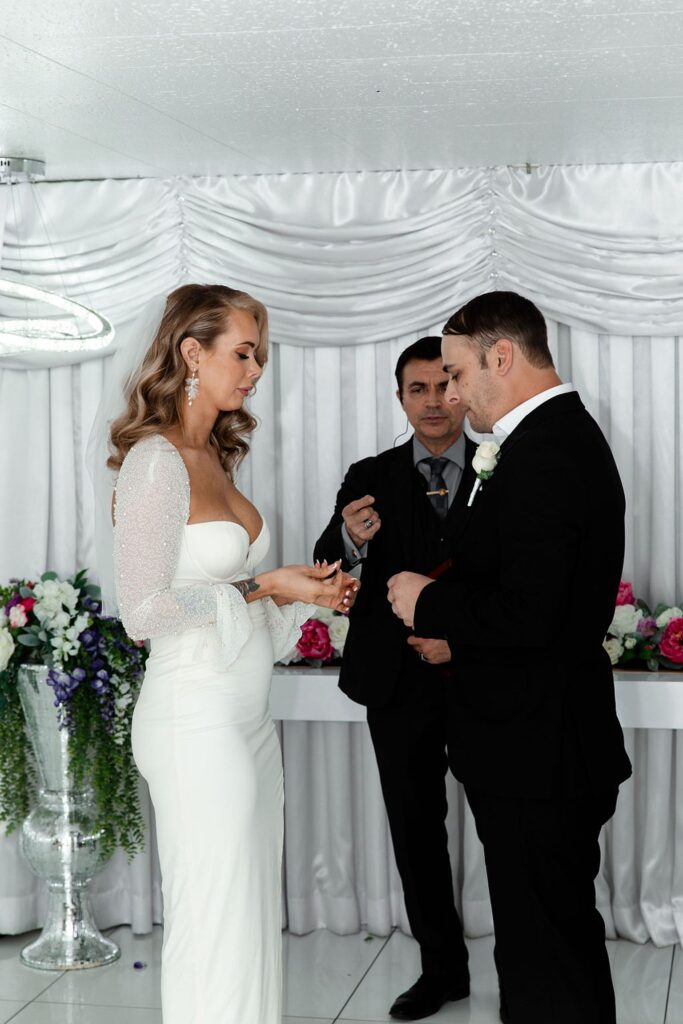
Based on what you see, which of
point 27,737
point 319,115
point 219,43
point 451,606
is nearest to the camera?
point 451,606

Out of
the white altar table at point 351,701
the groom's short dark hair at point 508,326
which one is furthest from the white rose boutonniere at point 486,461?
the white altar table at point 351,701

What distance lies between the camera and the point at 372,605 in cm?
377

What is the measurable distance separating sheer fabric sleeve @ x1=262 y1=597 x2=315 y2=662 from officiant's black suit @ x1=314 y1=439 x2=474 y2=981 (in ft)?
1.76

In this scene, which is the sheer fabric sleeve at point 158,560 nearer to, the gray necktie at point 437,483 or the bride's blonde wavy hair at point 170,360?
the bride's blonde wavy hair at point 170,360

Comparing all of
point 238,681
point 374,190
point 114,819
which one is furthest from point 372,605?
point 374,190

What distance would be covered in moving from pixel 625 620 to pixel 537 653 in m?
1.49

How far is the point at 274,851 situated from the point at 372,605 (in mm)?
1007

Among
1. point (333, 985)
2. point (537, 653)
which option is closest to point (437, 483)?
point (537, 653)

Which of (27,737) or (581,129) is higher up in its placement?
(581,129)

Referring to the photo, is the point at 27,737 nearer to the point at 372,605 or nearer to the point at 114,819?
the point at 114,819

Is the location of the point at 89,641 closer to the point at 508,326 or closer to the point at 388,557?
the point at 388,557

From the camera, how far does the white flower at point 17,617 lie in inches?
163

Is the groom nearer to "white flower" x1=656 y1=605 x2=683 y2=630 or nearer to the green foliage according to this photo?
"white flower" x1=656 y1=605 x2=683 y2=630

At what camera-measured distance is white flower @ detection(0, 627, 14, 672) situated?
13.4ft
